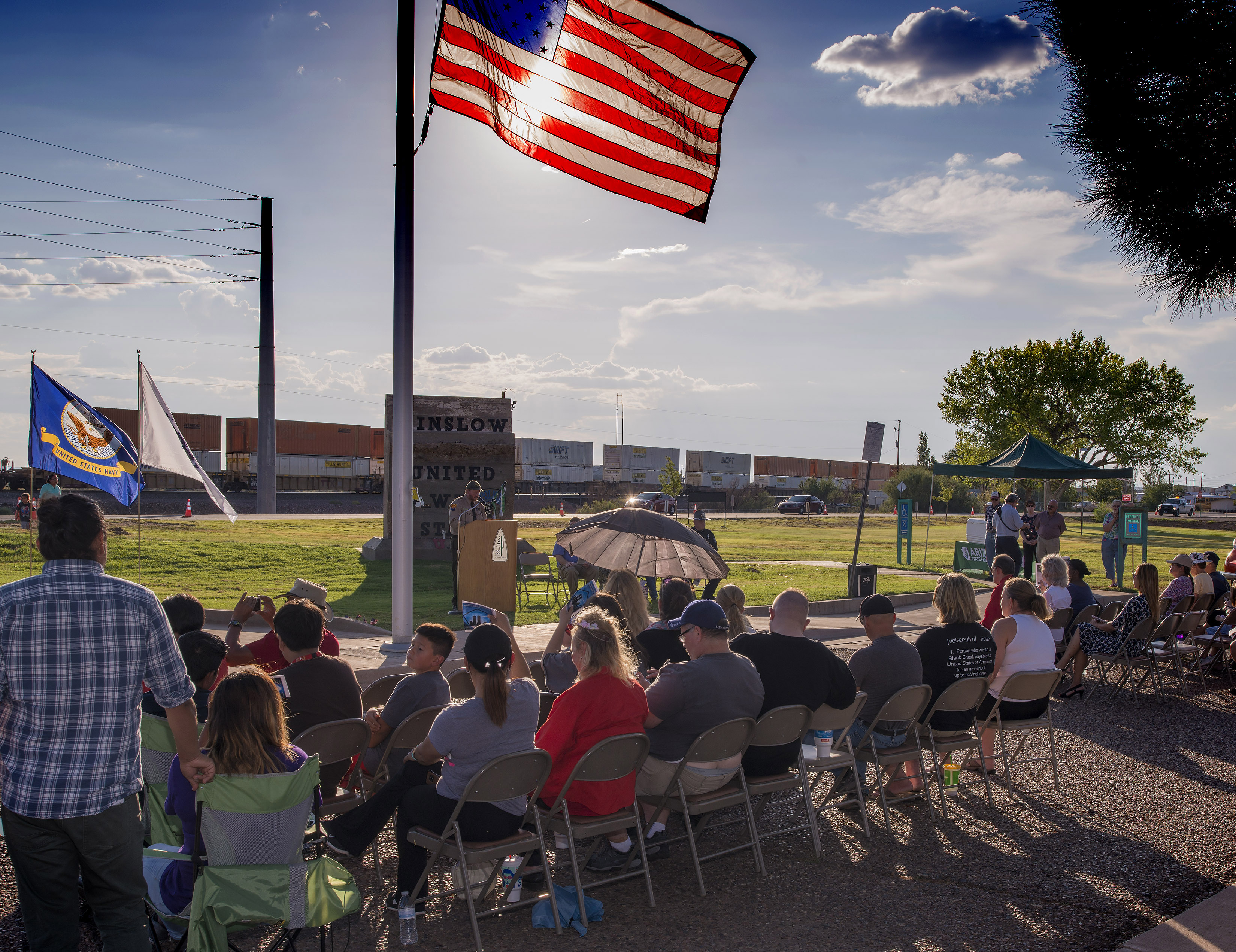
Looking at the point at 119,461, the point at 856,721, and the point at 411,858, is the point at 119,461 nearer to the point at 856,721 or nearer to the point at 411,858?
the point at 411,858

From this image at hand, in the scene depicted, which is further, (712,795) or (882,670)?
(882,670)

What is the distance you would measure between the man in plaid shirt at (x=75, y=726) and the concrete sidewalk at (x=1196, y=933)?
12.5 ft

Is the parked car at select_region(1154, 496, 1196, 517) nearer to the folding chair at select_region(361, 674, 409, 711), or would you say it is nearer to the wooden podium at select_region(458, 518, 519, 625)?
the wooden podium at select_region(458, 518, 519, 625)

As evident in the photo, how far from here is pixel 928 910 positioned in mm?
3814

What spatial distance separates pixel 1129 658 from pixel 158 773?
8373 millimetres

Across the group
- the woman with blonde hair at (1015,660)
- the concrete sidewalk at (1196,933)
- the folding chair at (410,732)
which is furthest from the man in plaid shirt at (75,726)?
the woman with blonde hair at (1015,660)

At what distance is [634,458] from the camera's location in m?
77.8

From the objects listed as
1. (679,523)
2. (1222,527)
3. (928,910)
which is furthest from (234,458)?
(1222,527)

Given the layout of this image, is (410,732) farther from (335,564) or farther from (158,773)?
(335,564)

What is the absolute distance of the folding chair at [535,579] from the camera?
526 inches

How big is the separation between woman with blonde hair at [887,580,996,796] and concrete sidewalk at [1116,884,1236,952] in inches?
63.6

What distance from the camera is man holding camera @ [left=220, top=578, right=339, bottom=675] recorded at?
15.9ft

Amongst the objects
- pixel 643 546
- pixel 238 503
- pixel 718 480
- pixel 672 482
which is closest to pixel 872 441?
pixel 643 546

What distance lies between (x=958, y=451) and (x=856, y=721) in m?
51.9
